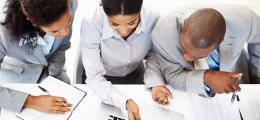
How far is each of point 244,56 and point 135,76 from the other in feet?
1.73

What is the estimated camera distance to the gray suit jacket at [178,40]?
43.6 inches

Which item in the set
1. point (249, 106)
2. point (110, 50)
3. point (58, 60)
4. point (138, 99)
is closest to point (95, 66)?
point (110, 50)

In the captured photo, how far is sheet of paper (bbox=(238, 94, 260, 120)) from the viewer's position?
1092mm

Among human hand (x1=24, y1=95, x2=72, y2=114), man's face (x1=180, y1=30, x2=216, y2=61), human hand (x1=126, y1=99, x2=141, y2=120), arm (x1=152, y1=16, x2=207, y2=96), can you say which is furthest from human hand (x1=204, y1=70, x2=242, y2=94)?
human hand (x1=24, y1=95, x2=72, y2=114)

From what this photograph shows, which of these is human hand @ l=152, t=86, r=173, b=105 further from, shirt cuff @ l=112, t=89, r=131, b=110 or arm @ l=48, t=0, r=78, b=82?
arm @ l=48, t=0, r=78, b=82

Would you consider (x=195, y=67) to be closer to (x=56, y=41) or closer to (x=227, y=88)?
(x=227, y=88)

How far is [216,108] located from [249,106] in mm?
127

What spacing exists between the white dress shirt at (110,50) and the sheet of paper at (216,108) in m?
0.19

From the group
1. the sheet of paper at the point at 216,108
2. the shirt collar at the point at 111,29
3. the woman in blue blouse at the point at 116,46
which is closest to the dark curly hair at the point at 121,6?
the woman in blue blouse at the point at 116,46

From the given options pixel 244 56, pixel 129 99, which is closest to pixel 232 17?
pixel 244 56

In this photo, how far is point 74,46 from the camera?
82.5 inches

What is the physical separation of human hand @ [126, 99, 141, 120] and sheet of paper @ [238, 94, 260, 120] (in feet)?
1.27

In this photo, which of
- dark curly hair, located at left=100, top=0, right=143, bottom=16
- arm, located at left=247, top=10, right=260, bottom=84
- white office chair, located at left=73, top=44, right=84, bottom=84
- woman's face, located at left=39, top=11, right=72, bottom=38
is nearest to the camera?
dark curly hair, located at left=100, top=0, right=143, bottom=16

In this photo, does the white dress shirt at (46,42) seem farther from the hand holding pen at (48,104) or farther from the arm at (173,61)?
the arm at (173,61)
